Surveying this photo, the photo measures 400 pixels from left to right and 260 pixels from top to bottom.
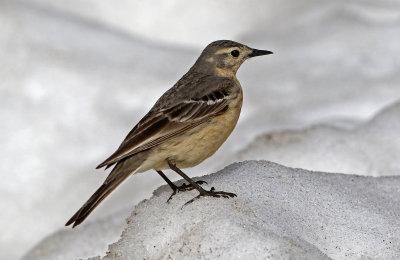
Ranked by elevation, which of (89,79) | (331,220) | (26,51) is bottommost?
(331,220)

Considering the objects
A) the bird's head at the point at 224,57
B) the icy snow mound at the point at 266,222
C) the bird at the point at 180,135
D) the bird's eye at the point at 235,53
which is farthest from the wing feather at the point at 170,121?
the bird's eye at the point at 235,53

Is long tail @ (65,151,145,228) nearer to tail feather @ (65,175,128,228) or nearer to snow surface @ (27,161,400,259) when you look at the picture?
tail feather @ (65,175,128,228)

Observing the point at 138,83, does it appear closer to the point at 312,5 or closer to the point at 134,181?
the point at 134,181

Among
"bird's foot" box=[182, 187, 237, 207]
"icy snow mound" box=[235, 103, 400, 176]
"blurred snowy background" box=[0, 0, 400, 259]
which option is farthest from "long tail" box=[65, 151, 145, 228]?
"icy snow mound" box=[235, 103, 400, 176]

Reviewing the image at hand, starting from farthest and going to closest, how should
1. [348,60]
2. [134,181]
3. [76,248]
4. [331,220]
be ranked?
1. [348,60]
2. [134,181]
3. [76,248]
4. [331,220]

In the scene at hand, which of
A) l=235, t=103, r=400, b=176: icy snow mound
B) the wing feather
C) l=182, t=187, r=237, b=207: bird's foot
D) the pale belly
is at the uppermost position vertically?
the wing feather

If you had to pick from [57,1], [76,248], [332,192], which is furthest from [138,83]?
[332,192]
